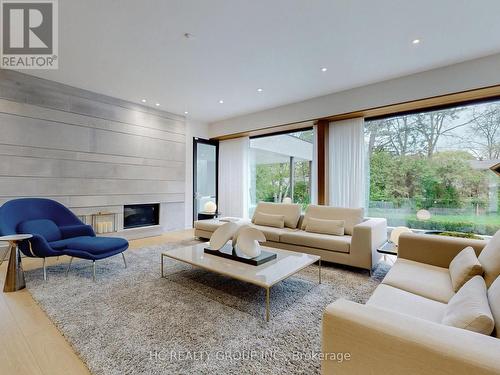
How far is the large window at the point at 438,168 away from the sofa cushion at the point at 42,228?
4.95m

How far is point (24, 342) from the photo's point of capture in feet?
5.71

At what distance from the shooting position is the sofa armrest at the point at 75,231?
3342 millimetres

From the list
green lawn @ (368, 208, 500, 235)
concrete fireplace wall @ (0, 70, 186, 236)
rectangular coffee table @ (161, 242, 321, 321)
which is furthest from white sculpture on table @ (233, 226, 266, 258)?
concrete fireplace wall @ (0, 70, 186, 236)

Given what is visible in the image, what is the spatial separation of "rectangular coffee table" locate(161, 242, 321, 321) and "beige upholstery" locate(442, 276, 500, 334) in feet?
3.80

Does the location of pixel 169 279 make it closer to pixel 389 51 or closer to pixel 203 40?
pixel 203 40

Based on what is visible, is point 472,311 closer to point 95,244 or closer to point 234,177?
point 95,244

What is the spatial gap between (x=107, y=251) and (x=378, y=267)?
345 centimetres

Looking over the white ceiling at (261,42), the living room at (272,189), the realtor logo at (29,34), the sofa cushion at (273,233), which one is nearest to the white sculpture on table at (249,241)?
the living room at (272,189)

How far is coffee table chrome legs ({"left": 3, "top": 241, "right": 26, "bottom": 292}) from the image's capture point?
2539mm

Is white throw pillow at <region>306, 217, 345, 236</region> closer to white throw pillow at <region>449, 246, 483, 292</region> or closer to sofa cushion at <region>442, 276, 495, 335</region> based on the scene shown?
white throw pillow at <region>449, 246, 483, 292</region>

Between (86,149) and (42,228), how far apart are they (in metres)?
1.75

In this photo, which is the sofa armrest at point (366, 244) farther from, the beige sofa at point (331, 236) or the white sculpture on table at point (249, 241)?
the white sculpture on table at point (249, 241)

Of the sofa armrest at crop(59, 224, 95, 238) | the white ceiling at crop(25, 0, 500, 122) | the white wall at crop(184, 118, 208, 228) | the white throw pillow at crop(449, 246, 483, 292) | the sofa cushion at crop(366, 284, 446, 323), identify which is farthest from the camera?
the white wall at crop(184, 118, 208, 228)

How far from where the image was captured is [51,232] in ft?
10.6
